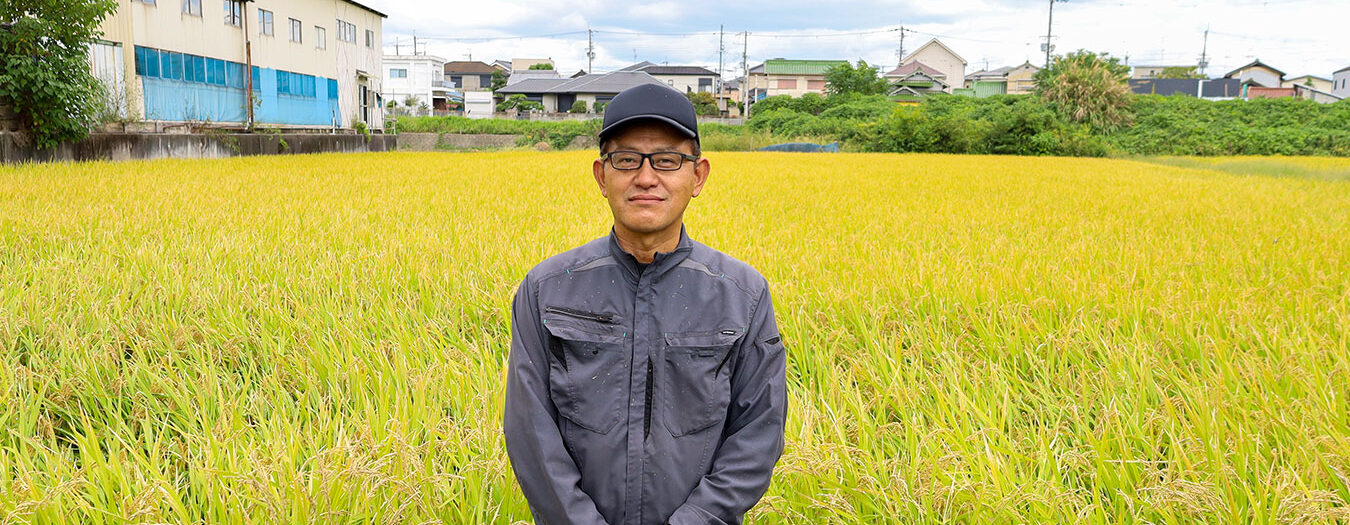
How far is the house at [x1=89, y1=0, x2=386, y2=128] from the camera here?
46.5ft

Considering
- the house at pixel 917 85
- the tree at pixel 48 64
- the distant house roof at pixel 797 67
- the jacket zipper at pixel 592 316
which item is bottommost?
the jacket zipper at pixel 592 316

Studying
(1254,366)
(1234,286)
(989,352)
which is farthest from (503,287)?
(1234,286)

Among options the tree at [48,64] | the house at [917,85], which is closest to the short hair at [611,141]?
the tree at [48,64]

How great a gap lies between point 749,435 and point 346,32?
2454cm

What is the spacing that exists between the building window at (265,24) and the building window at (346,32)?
11.8ft

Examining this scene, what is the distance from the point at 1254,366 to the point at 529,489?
6.60 feet

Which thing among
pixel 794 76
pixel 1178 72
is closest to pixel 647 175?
pixel 794 76

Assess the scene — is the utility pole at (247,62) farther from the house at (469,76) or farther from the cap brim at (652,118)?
the house at (469,76)

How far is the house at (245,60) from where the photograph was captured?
14.2 m

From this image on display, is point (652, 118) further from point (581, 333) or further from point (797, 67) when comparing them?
point (797, 67)

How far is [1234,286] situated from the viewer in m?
3.45

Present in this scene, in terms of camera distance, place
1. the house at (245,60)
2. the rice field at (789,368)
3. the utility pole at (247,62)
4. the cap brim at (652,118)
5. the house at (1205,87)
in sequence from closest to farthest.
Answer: the cap brim at (652,118)
the rice field at (789,368)
the house at (245,60)
the utility pole at (247,62)
the house at (1205,87)

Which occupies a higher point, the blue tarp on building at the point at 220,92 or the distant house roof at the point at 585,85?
the distant house roof at the point at 585,85

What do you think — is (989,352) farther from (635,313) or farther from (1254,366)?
(635,313)
